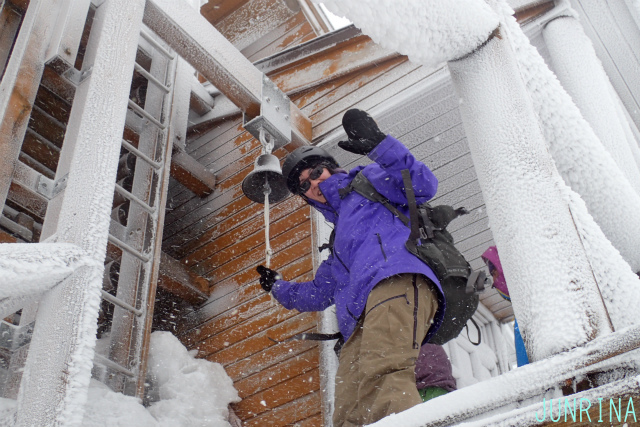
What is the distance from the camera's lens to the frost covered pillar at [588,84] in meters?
3.04

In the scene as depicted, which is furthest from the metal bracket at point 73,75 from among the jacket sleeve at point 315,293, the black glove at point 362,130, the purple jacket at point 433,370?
the purple jacket at point 433,370

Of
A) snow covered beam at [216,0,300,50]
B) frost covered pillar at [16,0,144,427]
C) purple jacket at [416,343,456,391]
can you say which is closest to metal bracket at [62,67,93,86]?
frost covered pillar at [16,0,144,427]

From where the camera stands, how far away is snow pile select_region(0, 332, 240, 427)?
309cm

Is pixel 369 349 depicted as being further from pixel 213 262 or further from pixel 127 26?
pixel 213 262

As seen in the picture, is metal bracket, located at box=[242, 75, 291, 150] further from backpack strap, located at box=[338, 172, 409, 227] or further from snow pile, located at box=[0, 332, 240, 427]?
snow pile, located at box=[0, 332, 240, 427]

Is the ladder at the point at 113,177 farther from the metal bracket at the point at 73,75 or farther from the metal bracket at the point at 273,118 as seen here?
the metal bracket at the point at 273,118

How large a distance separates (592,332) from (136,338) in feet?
9.22

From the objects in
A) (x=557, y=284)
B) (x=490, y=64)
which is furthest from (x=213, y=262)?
(x=557, y=284)

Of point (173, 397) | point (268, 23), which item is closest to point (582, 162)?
point (173, 397)

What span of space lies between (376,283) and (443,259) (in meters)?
0.36

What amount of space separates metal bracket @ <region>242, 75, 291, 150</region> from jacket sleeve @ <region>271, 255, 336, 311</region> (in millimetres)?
1161

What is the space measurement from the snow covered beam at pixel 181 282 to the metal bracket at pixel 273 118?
1.07m

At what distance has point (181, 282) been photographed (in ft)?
14.2

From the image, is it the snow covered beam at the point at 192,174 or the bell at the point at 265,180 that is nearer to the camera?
the bell at the point at 265,180
